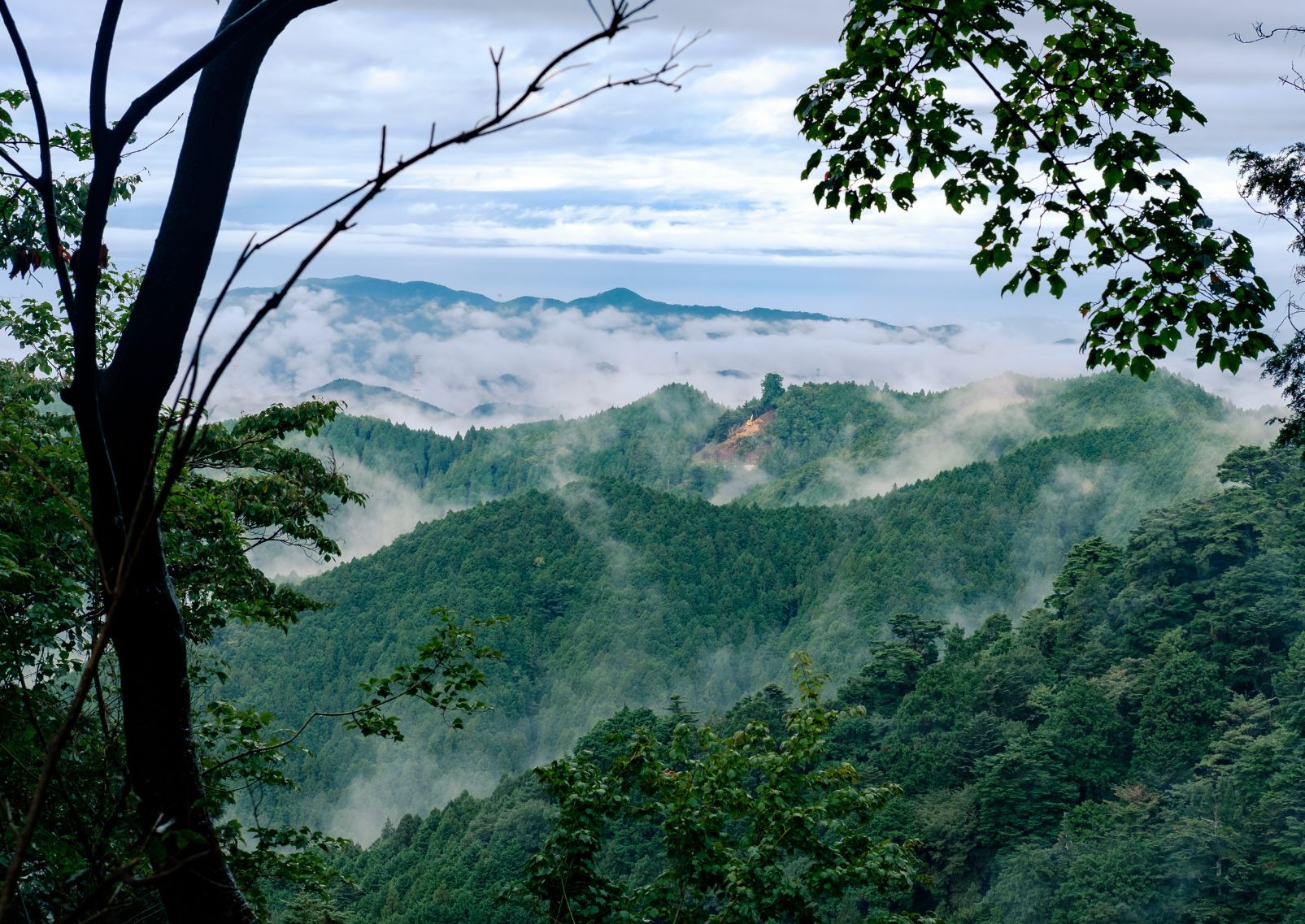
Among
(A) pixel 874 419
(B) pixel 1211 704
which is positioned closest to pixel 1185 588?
(B) pixel 1211 704

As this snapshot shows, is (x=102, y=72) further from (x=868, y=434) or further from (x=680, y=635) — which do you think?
(x=868, y=434)

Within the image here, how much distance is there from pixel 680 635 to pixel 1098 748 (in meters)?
71.4

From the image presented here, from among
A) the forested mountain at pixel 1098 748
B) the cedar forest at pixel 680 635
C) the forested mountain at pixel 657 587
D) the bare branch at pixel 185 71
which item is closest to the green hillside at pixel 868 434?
the cedar forest at pixel 680 635

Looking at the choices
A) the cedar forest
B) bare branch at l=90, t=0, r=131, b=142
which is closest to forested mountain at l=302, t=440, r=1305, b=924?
the cedar forest

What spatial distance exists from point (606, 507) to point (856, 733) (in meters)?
76.4

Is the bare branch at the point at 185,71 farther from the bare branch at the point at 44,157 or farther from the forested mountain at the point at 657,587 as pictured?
the forested mountain at the point at 657,587

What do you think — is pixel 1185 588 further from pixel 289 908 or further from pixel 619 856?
pixel 289 908

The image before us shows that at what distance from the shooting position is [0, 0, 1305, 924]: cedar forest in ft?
7.70

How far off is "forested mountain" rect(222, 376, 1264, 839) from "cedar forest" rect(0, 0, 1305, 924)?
472 mm

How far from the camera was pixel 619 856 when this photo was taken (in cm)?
4534

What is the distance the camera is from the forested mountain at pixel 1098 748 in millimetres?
32312

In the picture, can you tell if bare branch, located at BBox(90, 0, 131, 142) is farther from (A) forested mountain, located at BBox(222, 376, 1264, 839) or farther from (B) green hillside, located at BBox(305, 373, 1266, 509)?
(B) green hillside, located at BBox(305, 373, 1266, 509)

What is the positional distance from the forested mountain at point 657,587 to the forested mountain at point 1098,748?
38455mm

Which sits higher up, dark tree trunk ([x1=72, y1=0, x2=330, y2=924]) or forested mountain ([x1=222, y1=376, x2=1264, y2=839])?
dark tree trunk ([x1=72, y1=0, x2=330, y2=924])
